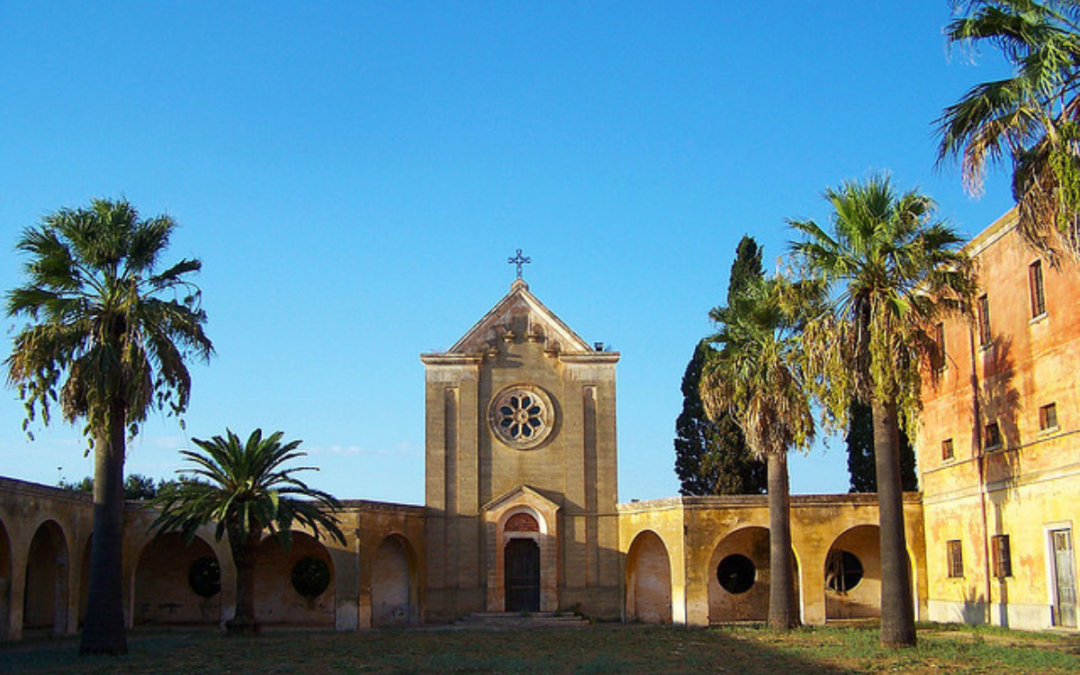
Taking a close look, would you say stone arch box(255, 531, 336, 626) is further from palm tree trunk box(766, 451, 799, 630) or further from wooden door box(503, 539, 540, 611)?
palm tree trunk box(766, 451, 799, 630)

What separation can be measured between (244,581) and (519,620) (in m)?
9.44

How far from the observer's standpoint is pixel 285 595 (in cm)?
3891

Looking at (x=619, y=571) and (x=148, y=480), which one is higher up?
(x=148, y=480)

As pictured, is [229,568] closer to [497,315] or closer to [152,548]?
[152,548]

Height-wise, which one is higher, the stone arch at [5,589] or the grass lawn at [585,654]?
the stone arch at [5,589]

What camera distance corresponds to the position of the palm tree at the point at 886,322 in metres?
23.4

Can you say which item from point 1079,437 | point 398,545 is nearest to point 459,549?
point 398,545

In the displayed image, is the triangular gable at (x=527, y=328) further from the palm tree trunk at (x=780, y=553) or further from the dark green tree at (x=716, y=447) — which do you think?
the palm tree trunk at (x=780, y=553)

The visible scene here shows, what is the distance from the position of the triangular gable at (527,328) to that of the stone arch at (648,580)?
7.22 m

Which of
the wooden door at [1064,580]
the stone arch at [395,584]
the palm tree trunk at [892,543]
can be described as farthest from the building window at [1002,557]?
the stone arch at [395,584]

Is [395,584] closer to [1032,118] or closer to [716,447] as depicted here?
[716,447]

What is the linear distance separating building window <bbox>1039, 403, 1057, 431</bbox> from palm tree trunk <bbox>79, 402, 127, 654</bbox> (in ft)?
69.2

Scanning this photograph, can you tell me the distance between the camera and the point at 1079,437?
24312mm

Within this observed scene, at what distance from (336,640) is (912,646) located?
49.0 feet
